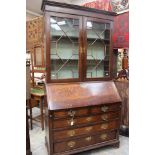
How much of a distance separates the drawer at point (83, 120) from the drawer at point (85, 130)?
0.23 feet

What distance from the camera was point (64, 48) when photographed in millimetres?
2098

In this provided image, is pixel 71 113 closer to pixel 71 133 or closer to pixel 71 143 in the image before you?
pixel 71 133

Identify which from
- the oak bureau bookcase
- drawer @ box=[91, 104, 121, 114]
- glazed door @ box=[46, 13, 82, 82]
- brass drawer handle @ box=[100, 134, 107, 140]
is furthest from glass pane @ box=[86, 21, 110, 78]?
brass drawer handle @ box=[100, 134, 107, 140]

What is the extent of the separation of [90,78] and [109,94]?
1.10 feet

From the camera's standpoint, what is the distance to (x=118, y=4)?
271cm

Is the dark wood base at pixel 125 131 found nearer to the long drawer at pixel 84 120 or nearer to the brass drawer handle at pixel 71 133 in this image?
the long drawer at pixel 84 120

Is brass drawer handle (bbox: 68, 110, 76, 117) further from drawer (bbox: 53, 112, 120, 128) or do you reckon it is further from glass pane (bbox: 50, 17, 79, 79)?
glass pane (bbox: 50, 17, 79, 79)

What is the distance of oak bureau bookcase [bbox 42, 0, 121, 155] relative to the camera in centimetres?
184

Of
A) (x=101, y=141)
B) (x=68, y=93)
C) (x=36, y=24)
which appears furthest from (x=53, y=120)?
(x=36, y=24)

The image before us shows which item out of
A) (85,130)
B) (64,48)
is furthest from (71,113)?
(64,48)

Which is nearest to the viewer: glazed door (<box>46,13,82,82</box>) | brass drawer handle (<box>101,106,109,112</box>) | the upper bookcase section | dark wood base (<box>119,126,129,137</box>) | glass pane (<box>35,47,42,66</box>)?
the upper bookcase section

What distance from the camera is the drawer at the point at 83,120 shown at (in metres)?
1.82
